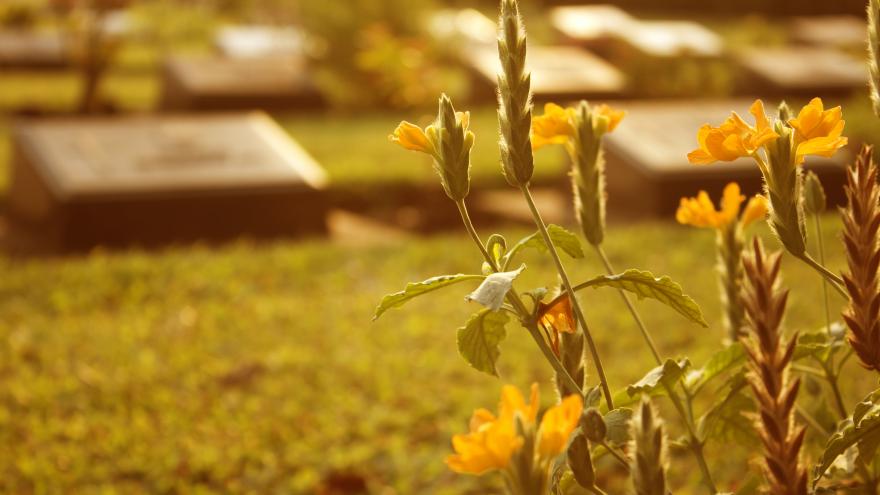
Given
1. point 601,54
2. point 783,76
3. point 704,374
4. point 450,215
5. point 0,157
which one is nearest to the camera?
point 704,374

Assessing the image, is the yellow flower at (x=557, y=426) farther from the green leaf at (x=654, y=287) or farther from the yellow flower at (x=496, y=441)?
the green leaf at (x=654, y=287)

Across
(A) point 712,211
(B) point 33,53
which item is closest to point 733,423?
(A) point 712,211

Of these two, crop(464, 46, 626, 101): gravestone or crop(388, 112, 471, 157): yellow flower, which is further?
crop(464, 46, 626, 101): gravestone

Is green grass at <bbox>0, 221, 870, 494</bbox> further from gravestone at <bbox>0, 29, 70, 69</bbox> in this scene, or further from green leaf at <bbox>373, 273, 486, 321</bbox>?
gravestone at <bbox>0, 29, 70, 69</bbox>

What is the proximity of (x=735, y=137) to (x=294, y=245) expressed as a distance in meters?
4.28

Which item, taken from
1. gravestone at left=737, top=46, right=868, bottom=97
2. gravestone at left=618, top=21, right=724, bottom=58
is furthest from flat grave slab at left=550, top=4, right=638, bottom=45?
gravestone at left=737, top=46, right=868, bottom=97

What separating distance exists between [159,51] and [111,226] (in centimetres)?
918

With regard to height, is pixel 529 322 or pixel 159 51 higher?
pixel 529 322

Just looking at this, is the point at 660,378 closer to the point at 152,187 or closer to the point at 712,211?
the point at 712,211

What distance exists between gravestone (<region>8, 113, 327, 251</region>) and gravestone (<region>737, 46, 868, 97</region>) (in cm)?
486

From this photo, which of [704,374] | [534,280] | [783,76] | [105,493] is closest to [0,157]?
[534,280]

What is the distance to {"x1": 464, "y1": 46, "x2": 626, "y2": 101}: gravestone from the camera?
8.98 metres

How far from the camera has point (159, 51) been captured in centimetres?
1365

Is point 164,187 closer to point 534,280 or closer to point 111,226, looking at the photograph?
Answer: point 111,226
